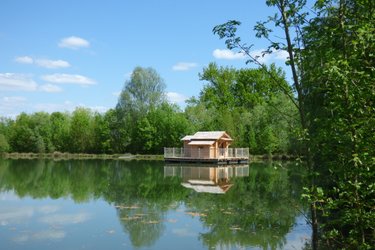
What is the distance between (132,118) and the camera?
5700 cm

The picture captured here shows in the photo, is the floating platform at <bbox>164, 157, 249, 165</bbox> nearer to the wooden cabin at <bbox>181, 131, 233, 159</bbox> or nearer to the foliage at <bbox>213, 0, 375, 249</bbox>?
the wooden cabin at <bbox>181, 131, 233, 159</bbox>

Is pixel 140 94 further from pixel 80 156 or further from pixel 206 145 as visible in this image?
pixel 206 145

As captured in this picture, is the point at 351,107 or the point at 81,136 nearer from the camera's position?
the point at 351,107

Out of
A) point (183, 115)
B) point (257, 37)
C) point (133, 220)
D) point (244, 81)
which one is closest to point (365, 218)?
point (257, 37)

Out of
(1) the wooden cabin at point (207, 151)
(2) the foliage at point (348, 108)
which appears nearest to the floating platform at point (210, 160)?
(1) the wooden cabin at point (207, 151)

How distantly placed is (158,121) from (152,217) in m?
41.6

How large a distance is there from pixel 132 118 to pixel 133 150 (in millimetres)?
4502

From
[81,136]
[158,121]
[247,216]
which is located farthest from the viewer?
[81,136]

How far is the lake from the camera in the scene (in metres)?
9.39

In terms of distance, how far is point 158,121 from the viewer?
53.8 meters

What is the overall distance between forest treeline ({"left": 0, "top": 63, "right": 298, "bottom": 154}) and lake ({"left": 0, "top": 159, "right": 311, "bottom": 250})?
2721cm

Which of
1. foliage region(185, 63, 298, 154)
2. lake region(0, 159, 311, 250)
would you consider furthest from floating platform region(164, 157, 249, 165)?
lake region(0, 159, 311, 250)

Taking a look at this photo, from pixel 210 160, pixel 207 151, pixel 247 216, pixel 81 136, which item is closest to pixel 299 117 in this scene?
pixel 247 216

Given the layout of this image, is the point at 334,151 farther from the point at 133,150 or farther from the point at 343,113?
the point at 133,150
